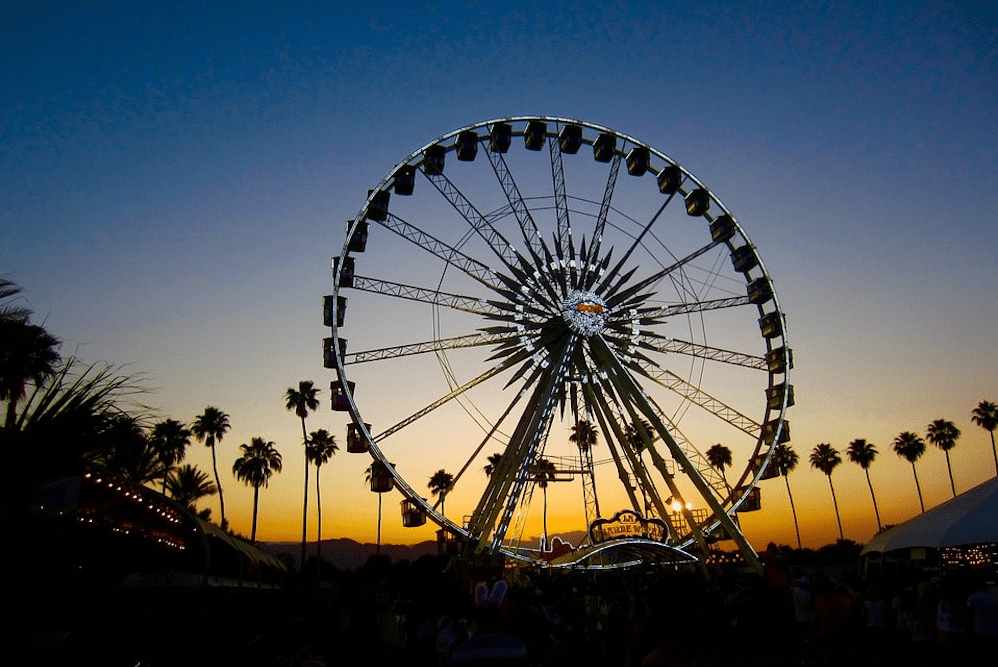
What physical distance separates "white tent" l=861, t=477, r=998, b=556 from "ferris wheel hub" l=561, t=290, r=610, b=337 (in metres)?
12.2

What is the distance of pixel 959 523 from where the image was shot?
55.9 feet

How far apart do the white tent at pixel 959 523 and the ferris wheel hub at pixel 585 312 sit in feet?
40.1

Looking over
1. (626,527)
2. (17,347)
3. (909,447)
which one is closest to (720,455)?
(909,447)

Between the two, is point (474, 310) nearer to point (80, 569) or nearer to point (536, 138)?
point (536, 138)

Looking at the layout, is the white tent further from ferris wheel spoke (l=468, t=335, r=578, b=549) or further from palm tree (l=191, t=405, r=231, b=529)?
palm tree (l=191, t=405, r=231, b=529)

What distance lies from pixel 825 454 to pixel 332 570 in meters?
57.0

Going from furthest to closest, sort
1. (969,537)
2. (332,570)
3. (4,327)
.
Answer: (332,570), (969,537), (4,327)

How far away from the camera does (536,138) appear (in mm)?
30281

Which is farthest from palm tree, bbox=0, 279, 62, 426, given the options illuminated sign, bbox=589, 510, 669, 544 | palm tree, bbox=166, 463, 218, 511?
palm tree, bbox=166, 463, 218, 511

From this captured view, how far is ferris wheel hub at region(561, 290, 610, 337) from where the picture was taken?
90.9 ft

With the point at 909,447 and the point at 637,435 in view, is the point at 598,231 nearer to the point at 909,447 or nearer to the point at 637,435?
the point at 637,435

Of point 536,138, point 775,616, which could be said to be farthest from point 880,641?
point 536,138

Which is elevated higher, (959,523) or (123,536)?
(123,536)

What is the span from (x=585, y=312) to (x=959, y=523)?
14.1 meters
